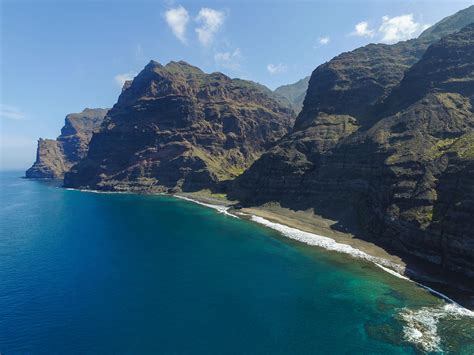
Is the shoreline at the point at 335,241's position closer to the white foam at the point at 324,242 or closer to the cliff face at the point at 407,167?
the white foam at the point at 324,242

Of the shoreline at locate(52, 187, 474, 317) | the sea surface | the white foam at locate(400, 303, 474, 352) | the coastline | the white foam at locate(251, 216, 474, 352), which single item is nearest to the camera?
the sea surface

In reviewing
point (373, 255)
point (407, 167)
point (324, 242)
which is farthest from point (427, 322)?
point (407, 167)

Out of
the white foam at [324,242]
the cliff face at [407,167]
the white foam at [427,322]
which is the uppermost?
the cliff face at [407,167]

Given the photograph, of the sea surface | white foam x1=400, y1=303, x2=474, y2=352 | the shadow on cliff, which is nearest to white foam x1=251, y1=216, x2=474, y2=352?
white foam x1=400, y1=303, x2=474, y2=352

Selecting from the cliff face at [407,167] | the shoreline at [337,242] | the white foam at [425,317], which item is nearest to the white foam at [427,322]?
the white foam at [425,317]

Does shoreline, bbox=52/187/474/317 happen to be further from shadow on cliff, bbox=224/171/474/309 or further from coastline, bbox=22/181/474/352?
shadow on cliff, bbox=224/171/474/309

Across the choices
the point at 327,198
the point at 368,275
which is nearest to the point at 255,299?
the point at 368,275

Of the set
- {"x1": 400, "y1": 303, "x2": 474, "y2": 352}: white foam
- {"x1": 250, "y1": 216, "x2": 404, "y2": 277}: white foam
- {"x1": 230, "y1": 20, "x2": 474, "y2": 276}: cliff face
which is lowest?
{"x1": 400, "y1": 303, "x2": 474, "y2": 352}: white foam

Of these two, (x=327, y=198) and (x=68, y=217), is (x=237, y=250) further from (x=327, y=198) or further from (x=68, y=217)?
(x=68, y=217)
